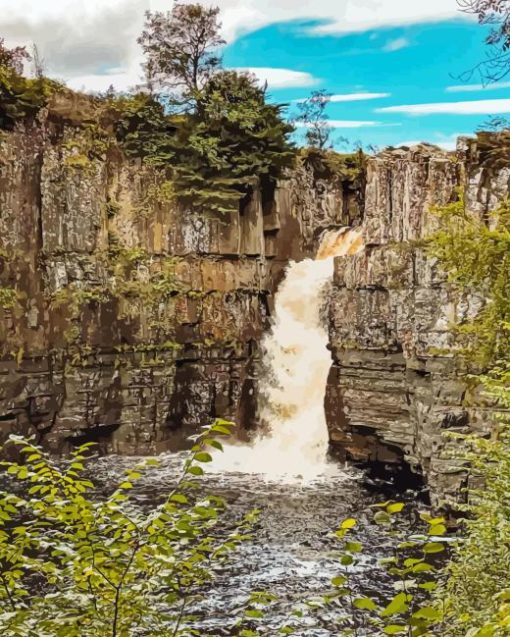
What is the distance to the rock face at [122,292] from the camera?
846 inches

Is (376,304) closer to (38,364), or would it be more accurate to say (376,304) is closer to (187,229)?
(187,229)

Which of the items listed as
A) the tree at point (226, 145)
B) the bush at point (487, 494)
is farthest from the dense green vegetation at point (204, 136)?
the bush at point (487, 494)

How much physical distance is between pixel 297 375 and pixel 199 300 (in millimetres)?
4337

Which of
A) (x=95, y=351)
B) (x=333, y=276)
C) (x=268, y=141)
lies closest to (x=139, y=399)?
(x=95, y=351)

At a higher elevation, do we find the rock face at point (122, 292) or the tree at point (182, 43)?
the tree at point (182, 43)

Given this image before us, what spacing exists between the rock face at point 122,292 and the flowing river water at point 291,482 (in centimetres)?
106

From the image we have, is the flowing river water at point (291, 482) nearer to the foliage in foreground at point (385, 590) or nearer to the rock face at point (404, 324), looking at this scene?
the foliage in foreground at point (385, 590)

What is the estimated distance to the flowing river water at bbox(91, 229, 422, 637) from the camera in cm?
1345

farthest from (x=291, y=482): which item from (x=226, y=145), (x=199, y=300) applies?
(x=226, y=145)

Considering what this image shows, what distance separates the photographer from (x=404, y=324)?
63.3ft

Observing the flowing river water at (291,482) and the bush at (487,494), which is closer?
the bush at (487,494)

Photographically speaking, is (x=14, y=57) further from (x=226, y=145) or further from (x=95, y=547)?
(x=95, y=547)

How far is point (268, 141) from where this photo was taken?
24.4 m

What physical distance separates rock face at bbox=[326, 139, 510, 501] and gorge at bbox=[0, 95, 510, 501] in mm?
49
